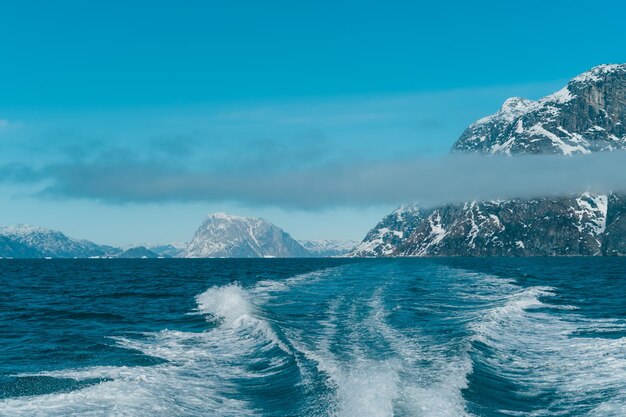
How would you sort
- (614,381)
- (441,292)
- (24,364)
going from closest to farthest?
(614,381), (24,364), (441,292)

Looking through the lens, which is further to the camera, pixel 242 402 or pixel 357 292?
pixel 357 292

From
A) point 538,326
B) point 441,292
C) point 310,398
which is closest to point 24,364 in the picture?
point 310,398

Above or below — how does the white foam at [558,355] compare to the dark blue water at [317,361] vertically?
below

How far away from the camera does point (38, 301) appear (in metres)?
63.5

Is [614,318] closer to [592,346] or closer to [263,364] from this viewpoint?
[592,346]

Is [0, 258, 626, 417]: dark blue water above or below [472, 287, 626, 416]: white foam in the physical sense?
above

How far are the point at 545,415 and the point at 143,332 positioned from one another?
25875mm

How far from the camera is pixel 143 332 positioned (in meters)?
37.3

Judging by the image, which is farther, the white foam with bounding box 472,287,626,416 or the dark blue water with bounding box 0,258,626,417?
the white foam with bounding box 472,287,626,416

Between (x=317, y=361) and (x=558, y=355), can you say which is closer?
(x=317, y=361)

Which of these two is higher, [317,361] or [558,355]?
[317,361]

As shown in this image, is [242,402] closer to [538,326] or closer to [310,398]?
[310,398]

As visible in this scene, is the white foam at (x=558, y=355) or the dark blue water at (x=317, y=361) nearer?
the dark blue water at (x=317, y=361)

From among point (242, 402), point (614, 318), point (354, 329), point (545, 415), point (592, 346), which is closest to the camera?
point (545, 415)
